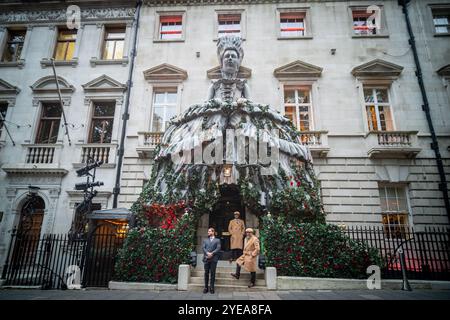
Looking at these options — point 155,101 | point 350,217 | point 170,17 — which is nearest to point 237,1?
point 170,17

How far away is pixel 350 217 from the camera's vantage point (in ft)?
40.2

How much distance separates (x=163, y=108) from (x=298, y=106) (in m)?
8.04

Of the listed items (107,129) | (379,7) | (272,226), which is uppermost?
(379,7)

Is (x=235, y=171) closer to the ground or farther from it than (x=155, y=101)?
closer to the ground

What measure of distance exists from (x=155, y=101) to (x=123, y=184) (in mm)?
5396

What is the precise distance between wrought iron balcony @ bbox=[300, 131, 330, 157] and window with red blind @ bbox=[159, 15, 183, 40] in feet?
34.9

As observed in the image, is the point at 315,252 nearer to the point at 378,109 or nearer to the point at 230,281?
the point at 230,281

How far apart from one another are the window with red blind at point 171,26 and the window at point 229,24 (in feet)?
8.66

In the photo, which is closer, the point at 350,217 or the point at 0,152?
the point at 350,217

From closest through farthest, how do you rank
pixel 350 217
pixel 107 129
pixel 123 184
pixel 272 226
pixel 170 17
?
1. pixel 272 226
2. pixel 350 217
3. pixel 123 184
4. pixel 107 129
5. pixel 170 17

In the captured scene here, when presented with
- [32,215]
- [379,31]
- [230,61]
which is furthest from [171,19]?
[32,215]

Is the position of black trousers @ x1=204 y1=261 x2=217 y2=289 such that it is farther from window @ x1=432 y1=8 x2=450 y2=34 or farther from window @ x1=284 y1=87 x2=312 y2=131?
window @ x1=432 y1=8 x2=450 y2=34

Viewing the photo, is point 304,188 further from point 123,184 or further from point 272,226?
point 123,184

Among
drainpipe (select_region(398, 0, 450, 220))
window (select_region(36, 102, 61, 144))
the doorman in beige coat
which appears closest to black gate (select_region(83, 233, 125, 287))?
the doorman in beige coat
